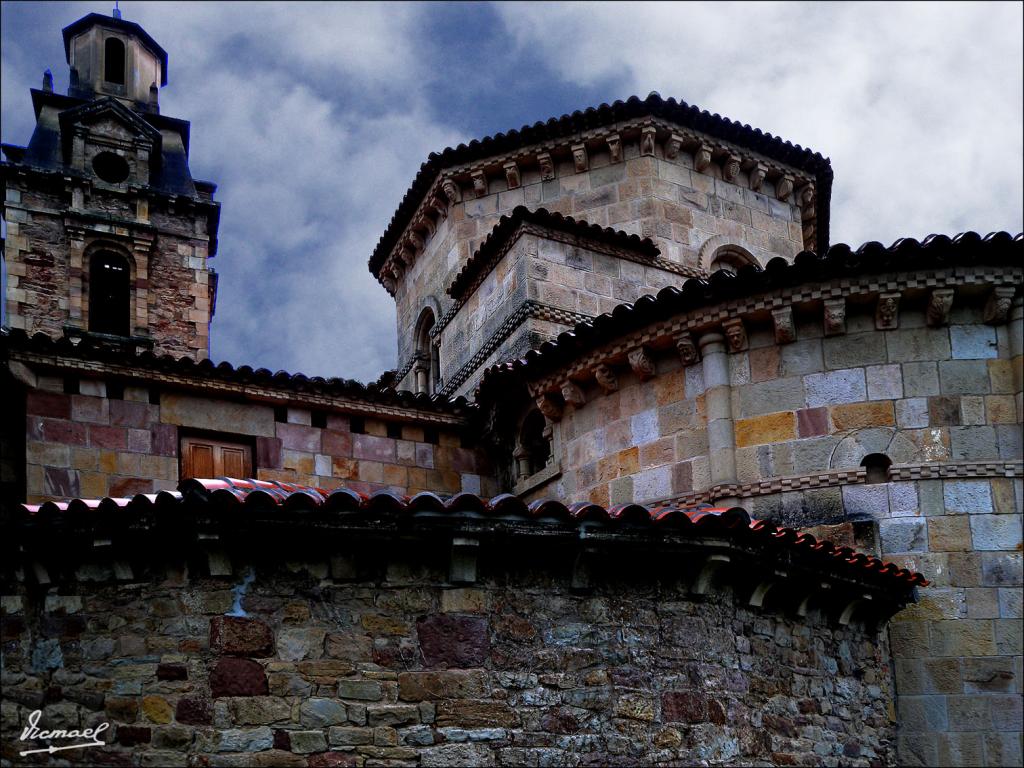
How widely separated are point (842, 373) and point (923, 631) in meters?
2.46

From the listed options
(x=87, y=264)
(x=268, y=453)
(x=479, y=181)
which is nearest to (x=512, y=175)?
(x=479, y=181)

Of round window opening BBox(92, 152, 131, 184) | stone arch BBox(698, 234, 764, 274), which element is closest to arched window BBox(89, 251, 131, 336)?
round window opening BBox(92, 152, 131, 184)

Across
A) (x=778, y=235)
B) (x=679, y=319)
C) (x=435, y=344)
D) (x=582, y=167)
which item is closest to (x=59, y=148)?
(x=435, y=344)

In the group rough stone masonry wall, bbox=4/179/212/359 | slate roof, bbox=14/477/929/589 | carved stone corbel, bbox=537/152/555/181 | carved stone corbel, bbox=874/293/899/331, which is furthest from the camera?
rough stone masonry wall, bbox=4/179/212/359

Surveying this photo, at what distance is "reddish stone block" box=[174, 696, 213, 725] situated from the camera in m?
7.98

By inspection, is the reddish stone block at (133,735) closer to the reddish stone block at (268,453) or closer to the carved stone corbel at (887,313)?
the reddish stone block at (268,453)

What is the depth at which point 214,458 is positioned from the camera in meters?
14.0

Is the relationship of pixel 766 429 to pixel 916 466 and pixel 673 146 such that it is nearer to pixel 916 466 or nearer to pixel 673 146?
pixel 916 466

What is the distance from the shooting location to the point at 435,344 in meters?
20.0

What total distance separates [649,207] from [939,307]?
678 cm

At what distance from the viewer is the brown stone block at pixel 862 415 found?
1161cm

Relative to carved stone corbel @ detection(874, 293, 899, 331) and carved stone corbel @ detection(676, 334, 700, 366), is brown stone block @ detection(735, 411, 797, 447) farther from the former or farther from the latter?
carved stone corbel @ detection(874, 293, 899, 331)

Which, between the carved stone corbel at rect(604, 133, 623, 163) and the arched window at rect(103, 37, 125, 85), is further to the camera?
the arched window at rect(103, 37, 125, 85)

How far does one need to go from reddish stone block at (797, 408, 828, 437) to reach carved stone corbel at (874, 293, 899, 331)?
3.13ft
